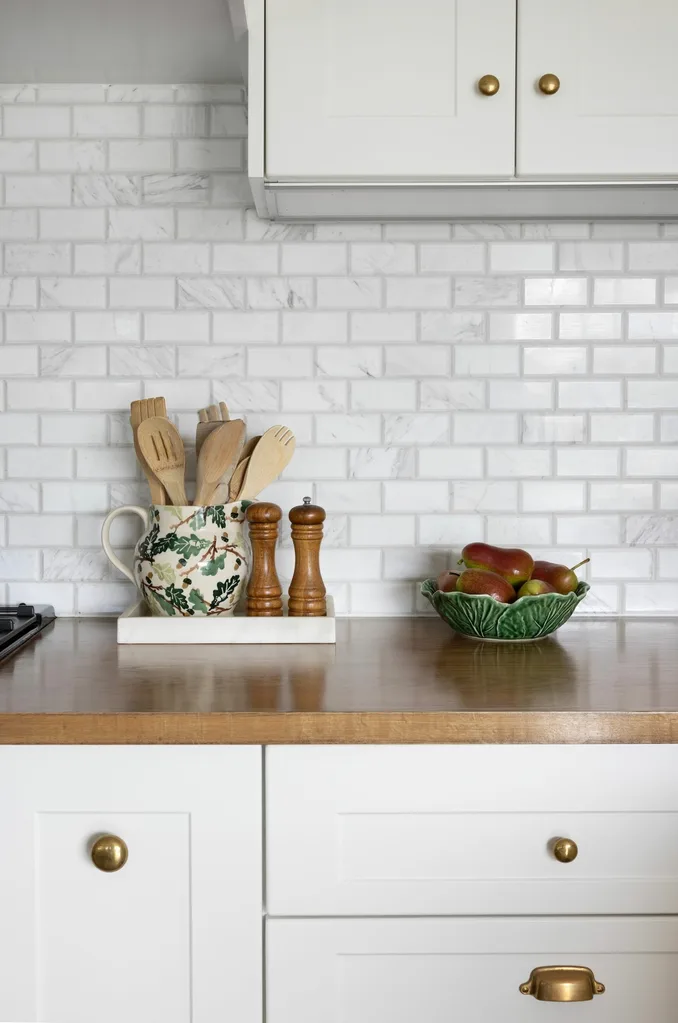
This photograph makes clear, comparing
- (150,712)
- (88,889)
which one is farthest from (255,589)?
(88,889)

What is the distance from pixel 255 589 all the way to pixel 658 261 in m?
1.02

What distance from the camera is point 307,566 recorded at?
1634 mm

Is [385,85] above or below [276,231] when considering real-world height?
above

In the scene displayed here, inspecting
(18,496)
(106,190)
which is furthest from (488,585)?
(106,190)

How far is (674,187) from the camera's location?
1551 mm

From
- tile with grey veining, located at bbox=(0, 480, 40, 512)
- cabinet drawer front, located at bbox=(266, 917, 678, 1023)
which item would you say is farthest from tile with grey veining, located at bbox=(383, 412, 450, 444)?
cabinet drawer front, located at bbox=(266, 917, 678, 1023)

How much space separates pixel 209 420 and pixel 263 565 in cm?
30

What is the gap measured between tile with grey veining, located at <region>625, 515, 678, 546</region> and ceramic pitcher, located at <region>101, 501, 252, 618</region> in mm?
793

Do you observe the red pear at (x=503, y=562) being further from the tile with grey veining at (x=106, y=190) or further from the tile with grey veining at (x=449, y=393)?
the tile with grey veining at (x=106, y=190)

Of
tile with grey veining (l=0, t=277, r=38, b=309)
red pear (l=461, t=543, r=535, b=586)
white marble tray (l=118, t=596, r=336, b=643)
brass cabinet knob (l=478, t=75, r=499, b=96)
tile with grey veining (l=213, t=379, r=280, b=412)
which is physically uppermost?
brass cabinet knob (l=478, t=75, r=499, b=96)

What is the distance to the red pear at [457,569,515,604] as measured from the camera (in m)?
1.54

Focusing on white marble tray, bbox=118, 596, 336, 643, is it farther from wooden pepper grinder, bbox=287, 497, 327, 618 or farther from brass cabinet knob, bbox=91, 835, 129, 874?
brass cabinet knob, bbox=91, 835, 129, 874

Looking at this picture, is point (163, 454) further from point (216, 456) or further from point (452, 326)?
point (452, 326)

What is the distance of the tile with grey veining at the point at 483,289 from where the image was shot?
71.0 inches
